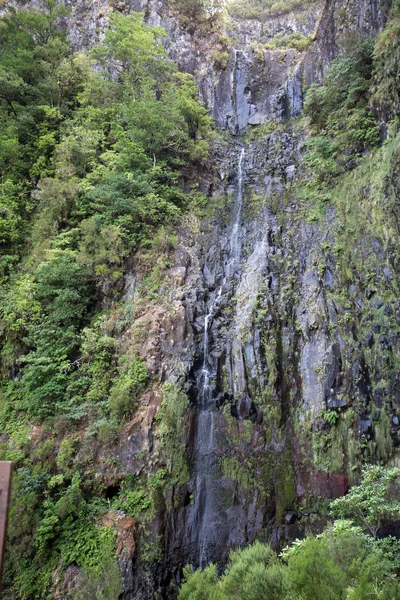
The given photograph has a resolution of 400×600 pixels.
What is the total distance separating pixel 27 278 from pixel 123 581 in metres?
8.55

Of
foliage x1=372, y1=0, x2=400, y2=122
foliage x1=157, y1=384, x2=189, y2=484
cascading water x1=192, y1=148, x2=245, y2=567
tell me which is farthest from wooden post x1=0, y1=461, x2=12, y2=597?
foliage x1=372, y1=0, x2=400, y2=122

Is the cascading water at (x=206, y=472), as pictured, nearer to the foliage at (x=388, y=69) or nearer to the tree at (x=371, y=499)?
the tree at (x=371, y=499)

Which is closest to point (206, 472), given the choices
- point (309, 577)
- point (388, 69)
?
point (309, 577)

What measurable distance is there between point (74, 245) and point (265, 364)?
7388 millimetres

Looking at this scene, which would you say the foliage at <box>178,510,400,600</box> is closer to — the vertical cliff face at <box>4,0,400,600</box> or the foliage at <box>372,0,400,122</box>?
the vertical cliff face at <box>4,0,400,600</box>

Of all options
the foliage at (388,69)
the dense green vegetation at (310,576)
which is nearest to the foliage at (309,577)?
the dense green vegetation at (310,576)

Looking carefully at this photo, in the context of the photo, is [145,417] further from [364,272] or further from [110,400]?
[364,272]

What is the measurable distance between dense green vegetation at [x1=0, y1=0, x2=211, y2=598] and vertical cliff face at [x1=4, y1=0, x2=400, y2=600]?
761mm

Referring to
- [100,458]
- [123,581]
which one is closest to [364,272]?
[100,458]

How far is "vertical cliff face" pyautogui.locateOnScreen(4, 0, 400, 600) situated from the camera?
7641mm

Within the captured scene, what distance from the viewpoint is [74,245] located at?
39.5 ft

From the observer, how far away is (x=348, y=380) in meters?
8.15

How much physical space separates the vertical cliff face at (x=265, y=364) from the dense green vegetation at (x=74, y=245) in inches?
29.9

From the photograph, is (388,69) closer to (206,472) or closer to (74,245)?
(74,245)
